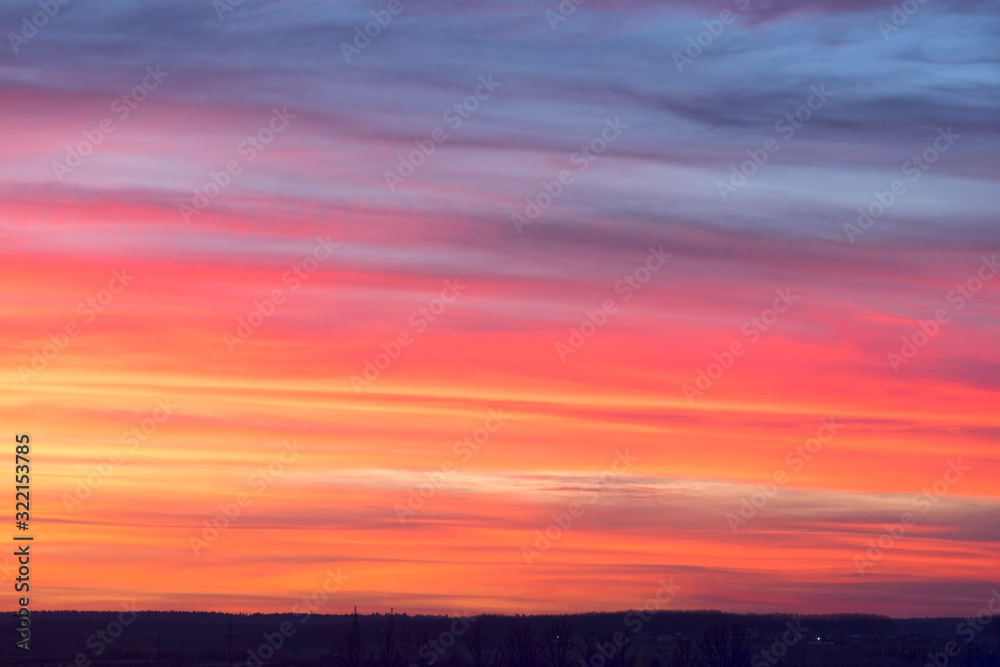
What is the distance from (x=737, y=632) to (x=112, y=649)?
87627 millimetres

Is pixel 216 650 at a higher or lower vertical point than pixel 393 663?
lower

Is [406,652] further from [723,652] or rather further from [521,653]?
[723,652]

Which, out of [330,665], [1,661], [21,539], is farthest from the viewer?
[330,665]

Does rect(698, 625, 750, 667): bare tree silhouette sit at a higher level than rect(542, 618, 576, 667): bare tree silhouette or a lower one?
lower

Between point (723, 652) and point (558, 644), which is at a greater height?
point (558, 644)

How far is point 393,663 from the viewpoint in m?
158

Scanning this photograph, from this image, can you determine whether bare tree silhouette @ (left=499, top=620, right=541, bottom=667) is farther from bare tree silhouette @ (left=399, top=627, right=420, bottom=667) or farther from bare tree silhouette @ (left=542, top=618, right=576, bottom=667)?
bare tree silhouette @ (left=399, top=627, right=420, bottom=667)

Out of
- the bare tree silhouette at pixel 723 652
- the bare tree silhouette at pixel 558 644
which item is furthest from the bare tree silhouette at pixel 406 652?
the bare tree silhouette at pixel 723 652

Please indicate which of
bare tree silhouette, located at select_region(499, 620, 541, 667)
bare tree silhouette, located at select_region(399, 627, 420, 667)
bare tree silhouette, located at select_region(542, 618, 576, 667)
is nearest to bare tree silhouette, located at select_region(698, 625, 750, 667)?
bare tree silhouette, located at select_region(542, 618, 576, 667)

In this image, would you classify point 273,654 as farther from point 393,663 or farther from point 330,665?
point 393,663

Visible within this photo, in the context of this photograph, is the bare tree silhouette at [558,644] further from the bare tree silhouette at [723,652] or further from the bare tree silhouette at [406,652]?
the bare tree silhouette at [723,652]

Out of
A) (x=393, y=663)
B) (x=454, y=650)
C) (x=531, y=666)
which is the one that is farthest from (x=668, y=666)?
(x=393, y=663)

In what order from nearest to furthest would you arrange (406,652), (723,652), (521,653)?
1. (521,653)
2. (406,652)
3. (723,652)

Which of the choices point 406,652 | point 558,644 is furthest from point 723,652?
point 406,652
